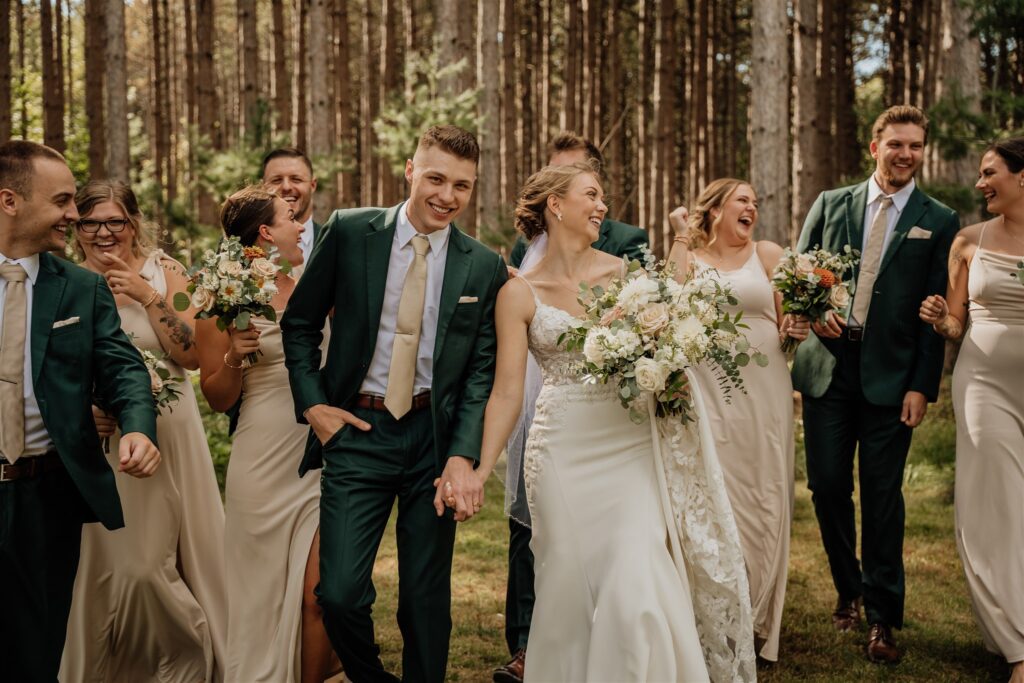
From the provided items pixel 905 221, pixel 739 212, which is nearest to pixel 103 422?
pixel 739 212

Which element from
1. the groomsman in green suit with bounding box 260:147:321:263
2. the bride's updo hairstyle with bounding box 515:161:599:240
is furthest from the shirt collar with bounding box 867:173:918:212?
the groomsman in green suit with bounding box 260:147:321:263

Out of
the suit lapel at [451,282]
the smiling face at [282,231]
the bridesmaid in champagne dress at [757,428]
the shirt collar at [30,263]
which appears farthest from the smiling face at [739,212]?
the shirt collar at [30,263]

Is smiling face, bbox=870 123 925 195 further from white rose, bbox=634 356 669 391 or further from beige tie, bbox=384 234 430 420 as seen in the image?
beige tie, bbox=384 234 430 420

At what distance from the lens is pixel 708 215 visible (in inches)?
249

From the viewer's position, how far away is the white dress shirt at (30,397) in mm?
4023

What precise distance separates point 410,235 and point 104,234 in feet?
6.11

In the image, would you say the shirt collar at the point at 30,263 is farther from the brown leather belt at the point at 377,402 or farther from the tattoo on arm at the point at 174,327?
the brown leather belt at the point at 377,402

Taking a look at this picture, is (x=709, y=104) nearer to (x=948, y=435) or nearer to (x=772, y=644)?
(x=948, y=435)

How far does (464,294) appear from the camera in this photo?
452cm

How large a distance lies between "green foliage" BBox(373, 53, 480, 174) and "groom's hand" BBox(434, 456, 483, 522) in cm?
885

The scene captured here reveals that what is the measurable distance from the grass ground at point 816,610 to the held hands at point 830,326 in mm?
1844

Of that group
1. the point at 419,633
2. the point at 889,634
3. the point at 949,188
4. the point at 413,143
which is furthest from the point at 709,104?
the point at 419,633

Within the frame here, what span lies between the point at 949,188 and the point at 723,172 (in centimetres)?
2524

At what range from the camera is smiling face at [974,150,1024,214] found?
5.59m
